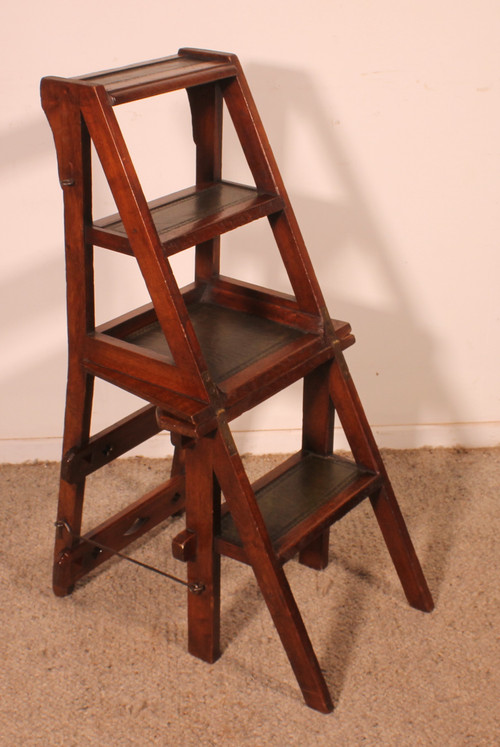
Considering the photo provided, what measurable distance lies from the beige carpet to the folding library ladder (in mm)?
70

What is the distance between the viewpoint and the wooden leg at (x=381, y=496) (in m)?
1.76

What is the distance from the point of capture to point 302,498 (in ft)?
5.69

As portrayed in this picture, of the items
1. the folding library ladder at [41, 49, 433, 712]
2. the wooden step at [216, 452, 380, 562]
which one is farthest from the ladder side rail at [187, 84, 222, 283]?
the wooden step at [216, 452, 380, 562]

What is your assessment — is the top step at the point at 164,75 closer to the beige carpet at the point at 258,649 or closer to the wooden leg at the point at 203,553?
the wooden leg at the point at 203,553

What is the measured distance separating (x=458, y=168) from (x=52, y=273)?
1024mm

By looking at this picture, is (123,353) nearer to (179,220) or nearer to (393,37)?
(179,220)

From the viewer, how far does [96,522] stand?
2.19 m

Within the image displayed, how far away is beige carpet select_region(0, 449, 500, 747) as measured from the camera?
1.63 metres

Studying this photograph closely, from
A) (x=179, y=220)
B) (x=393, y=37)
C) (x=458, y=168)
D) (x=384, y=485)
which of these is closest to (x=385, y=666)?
(x=384, y=485)

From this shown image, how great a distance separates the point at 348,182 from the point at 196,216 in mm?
723

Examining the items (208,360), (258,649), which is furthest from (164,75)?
(258,649)

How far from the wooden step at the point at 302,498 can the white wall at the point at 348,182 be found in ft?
1.96

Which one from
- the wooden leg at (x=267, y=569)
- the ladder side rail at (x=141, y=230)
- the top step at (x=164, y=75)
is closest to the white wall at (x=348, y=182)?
the top step at (x=164, y=75)

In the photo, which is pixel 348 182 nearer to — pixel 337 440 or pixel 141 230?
pixel 337 440
